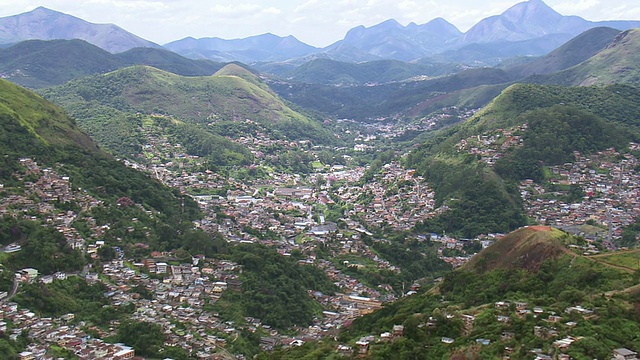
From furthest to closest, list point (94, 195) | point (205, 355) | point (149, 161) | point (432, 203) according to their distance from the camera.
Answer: point (149, 161) < point (432, 203) < point (94, 195) < point (205, 355)

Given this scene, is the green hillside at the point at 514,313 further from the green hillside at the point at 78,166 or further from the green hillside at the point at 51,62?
the green hillside at the point at 51,62

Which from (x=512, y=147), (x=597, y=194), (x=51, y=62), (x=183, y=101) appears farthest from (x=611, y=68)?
(x=51, y=62)

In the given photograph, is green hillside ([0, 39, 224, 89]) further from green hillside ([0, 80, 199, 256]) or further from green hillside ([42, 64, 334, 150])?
green hillside ([0, 80, 199, 256])

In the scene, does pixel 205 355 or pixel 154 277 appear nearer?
pixel 205 355

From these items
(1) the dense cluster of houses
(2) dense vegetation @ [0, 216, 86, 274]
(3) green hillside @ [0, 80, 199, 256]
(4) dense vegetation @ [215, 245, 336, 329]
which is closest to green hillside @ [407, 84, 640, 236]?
(1) the dense cluster of houses

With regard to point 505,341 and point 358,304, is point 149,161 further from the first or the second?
point 505,341

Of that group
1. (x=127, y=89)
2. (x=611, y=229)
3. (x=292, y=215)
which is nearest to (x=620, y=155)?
(x=611, y=229)

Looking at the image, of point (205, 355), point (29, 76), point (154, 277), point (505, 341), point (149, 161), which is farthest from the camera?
point (29, 76)
